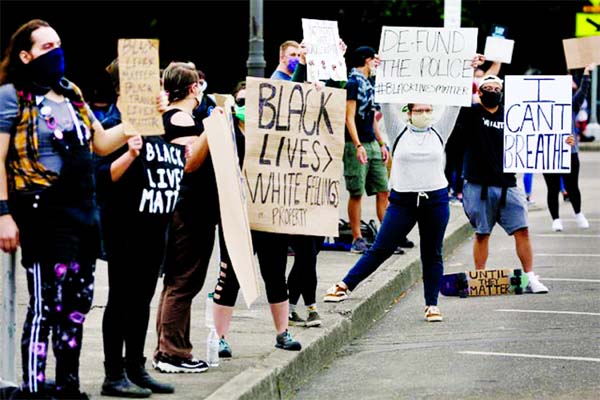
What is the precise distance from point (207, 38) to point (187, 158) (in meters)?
24.1

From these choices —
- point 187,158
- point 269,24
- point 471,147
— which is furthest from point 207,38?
point 187,158

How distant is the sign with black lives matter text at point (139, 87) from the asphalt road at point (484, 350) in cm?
211

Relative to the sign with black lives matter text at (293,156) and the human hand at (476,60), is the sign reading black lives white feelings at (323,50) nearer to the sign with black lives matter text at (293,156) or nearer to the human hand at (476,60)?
the sign with black lives matter text at (293,156)

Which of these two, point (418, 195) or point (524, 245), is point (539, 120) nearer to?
point (524, 245)

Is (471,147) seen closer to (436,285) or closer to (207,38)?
(436,285)

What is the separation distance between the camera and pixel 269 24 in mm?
30891

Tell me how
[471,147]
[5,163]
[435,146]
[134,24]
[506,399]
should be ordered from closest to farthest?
[5,163] < [506,399] < [435,146] < [471,147] < [134,24]

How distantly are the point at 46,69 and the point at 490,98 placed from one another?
5.68 meters

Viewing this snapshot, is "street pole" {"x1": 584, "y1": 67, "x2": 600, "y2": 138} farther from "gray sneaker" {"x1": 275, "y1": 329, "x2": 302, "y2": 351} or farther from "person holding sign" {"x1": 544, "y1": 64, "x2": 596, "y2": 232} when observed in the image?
"gray sneaker" {"x1": 275, "y1": 329, "x2": 302, "y2": 351}

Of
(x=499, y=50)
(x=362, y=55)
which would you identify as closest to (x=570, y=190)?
(x=499, y=50)

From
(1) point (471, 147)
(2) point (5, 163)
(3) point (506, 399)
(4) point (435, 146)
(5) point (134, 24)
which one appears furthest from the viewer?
(5) point (134, 24)

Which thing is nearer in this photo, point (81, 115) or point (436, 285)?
point (81, 115)

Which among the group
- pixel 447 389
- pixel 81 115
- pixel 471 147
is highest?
pixel 81 115

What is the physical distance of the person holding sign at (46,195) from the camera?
5953 millimetres
